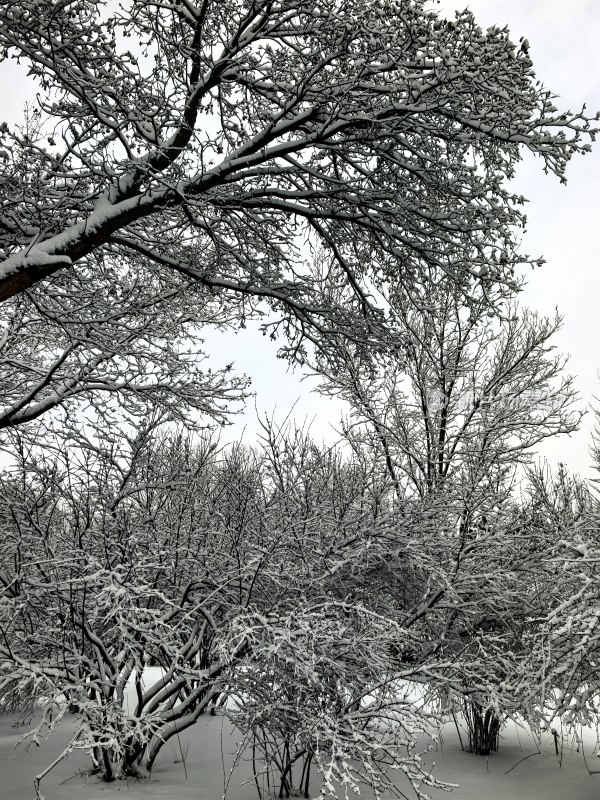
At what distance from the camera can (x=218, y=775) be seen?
22.4ft

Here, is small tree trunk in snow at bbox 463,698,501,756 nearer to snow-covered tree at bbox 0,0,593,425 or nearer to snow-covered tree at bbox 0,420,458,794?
snow-covered tree at bbox 0,420,458,794

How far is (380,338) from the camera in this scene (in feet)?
21.8

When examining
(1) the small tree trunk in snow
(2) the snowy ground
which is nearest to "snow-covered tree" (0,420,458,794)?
(2) the snowy ground

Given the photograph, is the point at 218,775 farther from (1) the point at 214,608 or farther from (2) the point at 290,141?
(2) the point at 290,141

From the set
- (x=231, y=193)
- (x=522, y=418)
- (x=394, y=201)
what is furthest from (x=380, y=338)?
(x=522, y=418)

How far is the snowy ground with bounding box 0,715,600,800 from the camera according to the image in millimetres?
6020

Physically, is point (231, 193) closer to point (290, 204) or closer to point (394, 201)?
point (290, 204)

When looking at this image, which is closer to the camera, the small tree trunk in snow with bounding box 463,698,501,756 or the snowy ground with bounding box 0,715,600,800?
the snowy ground with bounding box 0,715,600,800

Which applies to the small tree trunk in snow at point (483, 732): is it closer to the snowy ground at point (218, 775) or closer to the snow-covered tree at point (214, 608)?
the snowy ground at point (218, 775)

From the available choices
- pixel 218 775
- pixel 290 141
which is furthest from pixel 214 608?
pixel 290 141

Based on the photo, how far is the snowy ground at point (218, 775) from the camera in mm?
6020

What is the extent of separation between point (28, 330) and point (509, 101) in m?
6.50

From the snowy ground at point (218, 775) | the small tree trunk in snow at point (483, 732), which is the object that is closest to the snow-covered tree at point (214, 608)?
the snowy ground at point (218, 775)

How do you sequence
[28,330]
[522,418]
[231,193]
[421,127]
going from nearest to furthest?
[421,127] → [231,193] → [28,330] → [522,418]
